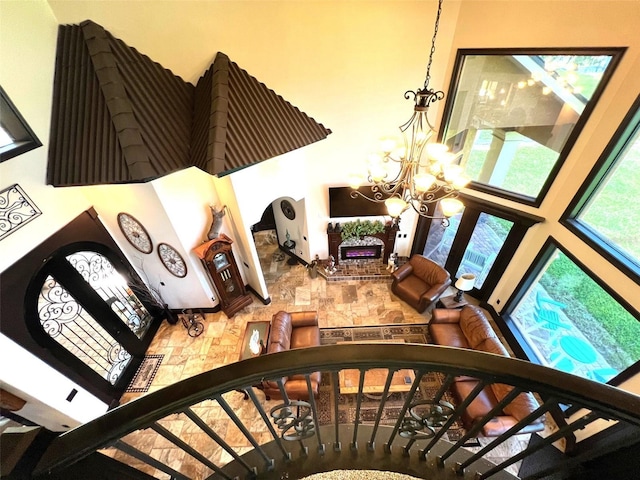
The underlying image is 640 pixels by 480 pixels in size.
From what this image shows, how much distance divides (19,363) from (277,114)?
4446 millimetres

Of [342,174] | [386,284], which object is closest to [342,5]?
[342,174]

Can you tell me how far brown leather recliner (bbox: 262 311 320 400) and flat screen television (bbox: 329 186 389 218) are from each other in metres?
2.29

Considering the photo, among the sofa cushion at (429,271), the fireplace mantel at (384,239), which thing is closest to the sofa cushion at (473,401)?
the sofa cushion at (429,271)

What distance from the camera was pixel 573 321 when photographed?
428 centimetres

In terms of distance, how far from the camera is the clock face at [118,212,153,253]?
446 cm

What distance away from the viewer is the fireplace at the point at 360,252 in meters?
6.83

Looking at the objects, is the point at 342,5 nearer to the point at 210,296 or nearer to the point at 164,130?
the point at 164,130

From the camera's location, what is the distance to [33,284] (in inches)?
134

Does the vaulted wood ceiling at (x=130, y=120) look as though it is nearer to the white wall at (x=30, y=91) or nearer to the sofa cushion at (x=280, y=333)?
the white wall at (x=30, y=91)

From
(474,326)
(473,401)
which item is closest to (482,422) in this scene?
(473,401)

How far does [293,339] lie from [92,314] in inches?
123

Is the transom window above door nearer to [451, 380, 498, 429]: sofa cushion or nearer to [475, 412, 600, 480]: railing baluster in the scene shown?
[451, 380, 498, 429]: sofa cushion

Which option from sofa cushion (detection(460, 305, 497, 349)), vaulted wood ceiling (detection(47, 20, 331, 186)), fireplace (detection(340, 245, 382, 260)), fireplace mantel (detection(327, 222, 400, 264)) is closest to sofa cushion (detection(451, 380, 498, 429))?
sofa cushion (detection(460, 305, 497, 349))

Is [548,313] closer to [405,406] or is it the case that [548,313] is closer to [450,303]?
[450,303]
